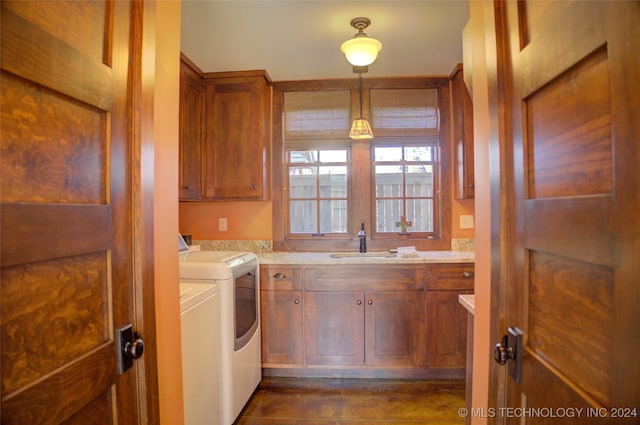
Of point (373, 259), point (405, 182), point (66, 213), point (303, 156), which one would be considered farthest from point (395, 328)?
point (66, 213)

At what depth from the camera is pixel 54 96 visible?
0.72 metres

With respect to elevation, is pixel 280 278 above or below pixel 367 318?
above

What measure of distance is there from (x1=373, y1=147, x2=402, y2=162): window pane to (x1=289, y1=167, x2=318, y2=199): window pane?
560mm

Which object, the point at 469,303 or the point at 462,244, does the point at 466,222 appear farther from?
the point at 469,303

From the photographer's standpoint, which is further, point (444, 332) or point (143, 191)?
point (444, 332)

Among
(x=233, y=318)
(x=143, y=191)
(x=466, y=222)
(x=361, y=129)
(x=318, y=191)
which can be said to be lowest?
(x=233, y=318)

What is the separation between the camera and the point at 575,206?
26.1 inches

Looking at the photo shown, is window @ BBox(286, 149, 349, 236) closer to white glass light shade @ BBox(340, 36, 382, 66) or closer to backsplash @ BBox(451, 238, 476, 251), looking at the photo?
backsplash @ BBox(451, 238, 476, 251)

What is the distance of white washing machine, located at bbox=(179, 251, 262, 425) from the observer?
6.38 feet

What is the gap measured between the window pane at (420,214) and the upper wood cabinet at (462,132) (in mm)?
282

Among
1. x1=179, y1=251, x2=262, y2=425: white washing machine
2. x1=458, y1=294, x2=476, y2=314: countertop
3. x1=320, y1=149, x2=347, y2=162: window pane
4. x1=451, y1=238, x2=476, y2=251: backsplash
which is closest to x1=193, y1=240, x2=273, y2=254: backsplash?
x1=179, y1=251, x2=262, y2=425: white washing machine

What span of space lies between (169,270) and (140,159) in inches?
16.7

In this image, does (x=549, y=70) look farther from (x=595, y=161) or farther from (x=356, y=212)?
(x=356, y=212)

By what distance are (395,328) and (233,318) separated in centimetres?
121
